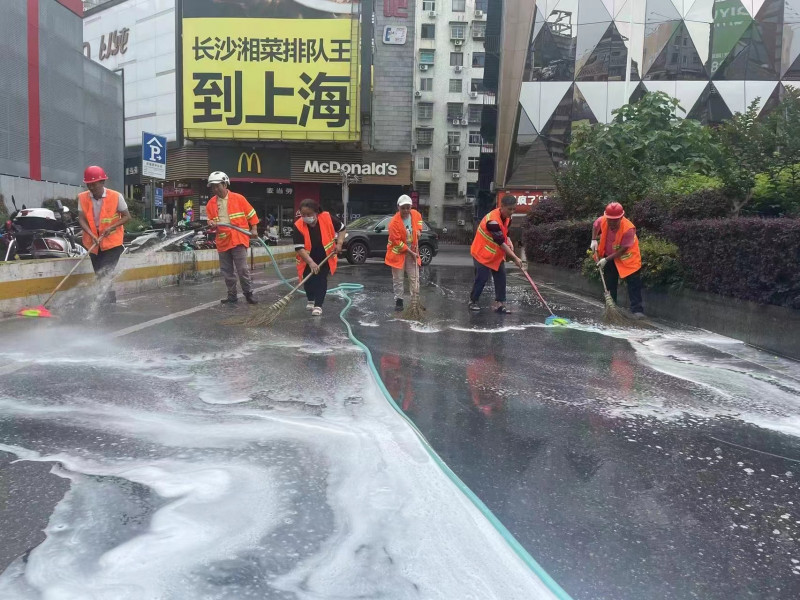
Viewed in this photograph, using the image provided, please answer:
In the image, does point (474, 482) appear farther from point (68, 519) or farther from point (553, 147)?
point (553, 147)

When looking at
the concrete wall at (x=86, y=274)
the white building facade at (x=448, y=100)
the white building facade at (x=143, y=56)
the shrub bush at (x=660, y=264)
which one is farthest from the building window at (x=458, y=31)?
the shrub bush at (x=660, y=264)

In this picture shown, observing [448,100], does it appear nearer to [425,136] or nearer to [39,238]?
[425,136]

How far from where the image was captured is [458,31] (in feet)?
157

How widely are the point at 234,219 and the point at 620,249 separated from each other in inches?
189

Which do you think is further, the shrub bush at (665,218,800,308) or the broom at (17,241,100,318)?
the broom at (17,241,100,318)

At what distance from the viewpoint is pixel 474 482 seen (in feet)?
9.14

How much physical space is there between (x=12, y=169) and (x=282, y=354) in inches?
675

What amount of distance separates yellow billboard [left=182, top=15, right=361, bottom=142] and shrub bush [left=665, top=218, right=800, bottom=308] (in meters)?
24.3

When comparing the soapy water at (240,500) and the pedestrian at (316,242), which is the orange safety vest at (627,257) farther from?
the soapy water at (240,500)

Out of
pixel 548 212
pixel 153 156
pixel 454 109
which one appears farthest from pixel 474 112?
pixel 153 156

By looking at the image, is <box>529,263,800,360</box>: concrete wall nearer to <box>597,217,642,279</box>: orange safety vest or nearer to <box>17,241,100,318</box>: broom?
<box>597,217,642,279</box>: orange safety vest

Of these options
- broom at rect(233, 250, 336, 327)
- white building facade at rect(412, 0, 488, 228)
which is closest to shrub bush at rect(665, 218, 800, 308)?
broom at rect(233, 250, 336, 327)

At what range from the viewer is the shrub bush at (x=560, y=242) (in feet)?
40.5

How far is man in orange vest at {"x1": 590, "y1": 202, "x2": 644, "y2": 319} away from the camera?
7.93 meters
